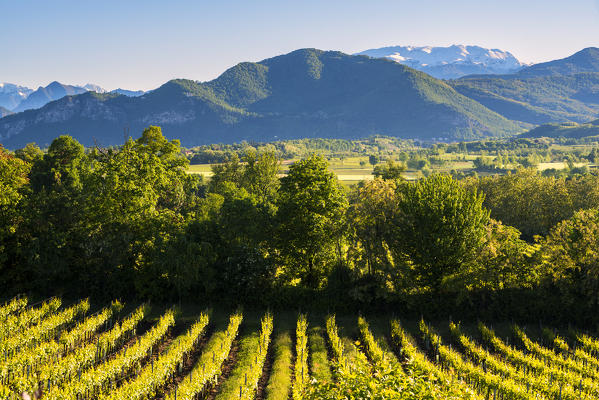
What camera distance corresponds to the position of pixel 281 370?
25969 millimetres

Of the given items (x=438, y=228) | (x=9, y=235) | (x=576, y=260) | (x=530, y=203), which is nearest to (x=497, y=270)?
(x=438, y=228)

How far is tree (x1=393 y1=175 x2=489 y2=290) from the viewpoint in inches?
1362

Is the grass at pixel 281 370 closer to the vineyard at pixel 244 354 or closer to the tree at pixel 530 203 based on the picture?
the vineyard at pixel 244 354

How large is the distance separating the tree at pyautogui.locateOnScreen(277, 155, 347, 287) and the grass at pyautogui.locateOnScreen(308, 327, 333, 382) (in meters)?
7.30

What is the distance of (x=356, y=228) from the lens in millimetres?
37000

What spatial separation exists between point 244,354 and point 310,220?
1367cm

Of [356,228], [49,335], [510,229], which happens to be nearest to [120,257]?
[49,335]

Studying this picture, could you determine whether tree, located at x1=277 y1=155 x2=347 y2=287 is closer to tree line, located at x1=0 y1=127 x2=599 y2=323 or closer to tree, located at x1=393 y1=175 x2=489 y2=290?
tree line, located at x1=0 y1=127 x2=599 y2=323

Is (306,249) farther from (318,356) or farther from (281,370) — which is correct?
(281,370)

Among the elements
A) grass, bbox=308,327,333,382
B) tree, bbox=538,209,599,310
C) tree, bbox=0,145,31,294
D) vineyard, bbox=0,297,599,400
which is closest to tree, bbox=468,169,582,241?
tree, bbox=538,209,599,310

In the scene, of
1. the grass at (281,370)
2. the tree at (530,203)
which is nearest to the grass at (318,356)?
the grass at (281,370)

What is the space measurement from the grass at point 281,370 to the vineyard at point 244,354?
85 millimetres

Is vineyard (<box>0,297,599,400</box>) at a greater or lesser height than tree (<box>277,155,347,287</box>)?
lesser

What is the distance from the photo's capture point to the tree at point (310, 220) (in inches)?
1471
